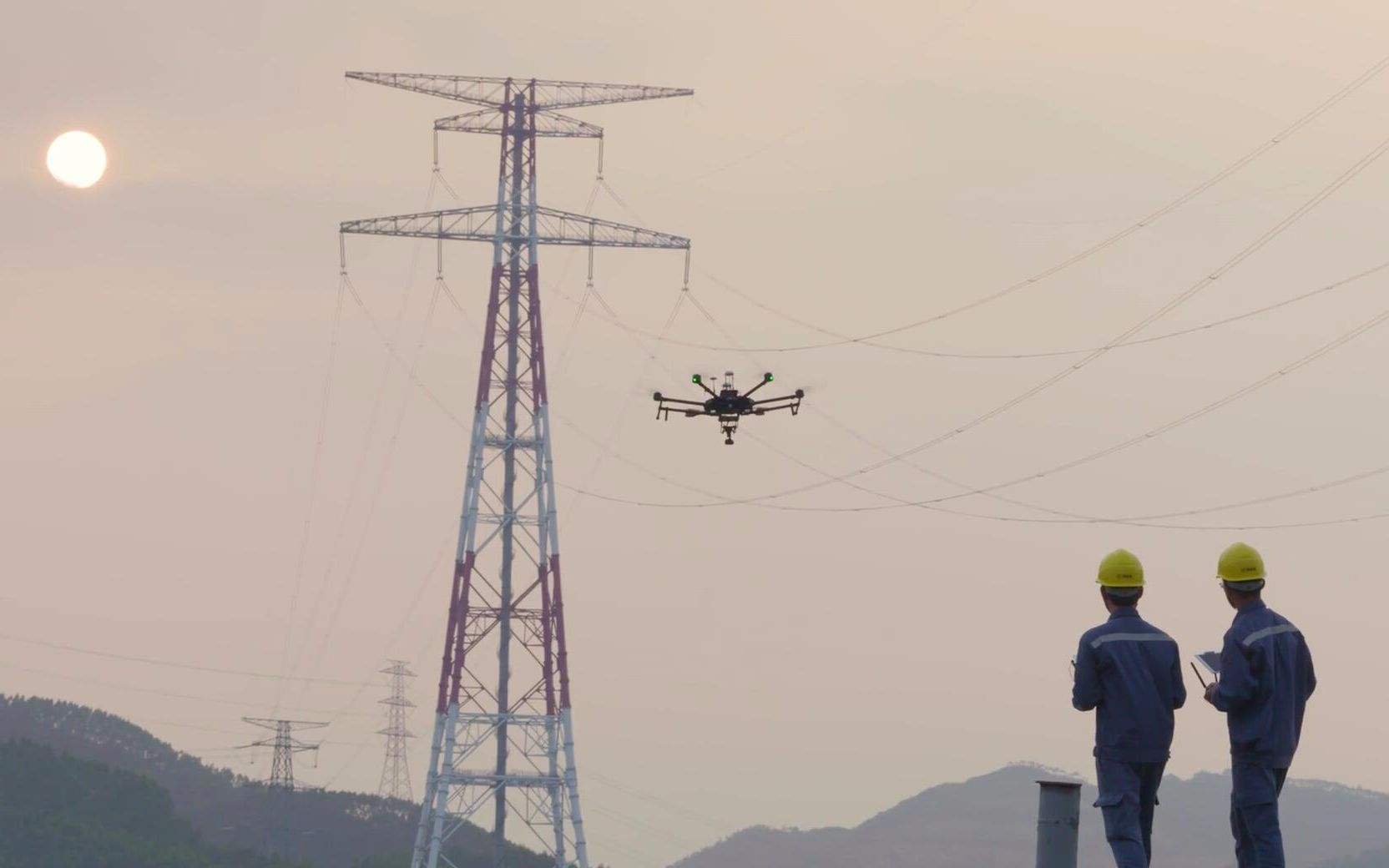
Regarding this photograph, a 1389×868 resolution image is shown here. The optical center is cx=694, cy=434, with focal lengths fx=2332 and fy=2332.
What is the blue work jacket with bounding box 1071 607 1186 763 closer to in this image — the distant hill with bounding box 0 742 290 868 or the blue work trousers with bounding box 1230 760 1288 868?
the blue work trousers with bounding box 1230 760 1288 868

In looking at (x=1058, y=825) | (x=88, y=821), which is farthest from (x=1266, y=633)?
(x=88, y=821)

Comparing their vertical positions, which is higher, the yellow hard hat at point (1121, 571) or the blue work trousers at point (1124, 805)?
the yellow hard hat at point (1121, 571)

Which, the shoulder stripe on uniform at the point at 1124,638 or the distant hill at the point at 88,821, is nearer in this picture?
the shoulder stripe on uniform at the point at 1124,638

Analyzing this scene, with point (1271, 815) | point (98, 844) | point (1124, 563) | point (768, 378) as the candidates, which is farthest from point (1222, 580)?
point (98, 844)

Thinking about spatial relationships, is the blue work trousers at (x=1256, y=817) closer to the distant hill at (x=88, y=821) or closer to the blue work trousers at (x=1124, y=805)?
the blue work trousers at (x=1124, y=805)

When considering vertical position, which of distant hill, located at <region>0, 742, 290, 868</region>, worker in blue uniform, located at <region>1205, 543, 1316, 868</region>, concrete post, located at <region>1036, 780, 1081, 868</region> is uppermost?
distant hill, located at <region>0, 742, 290, 868</region>

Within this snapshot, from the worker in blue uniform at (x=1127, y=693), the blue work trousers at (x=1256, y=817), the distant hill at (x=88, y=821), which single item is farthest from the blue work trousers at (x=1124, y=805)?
the distant hill at (x=88, y=821)

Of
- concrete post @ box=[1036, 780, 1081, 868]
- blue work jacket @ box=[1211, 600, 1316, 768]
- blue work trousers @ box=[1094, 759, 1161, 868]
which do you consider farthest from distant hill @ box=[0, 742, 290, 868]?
blue work jacket @ box=[1211, 600, 1316, 768]
